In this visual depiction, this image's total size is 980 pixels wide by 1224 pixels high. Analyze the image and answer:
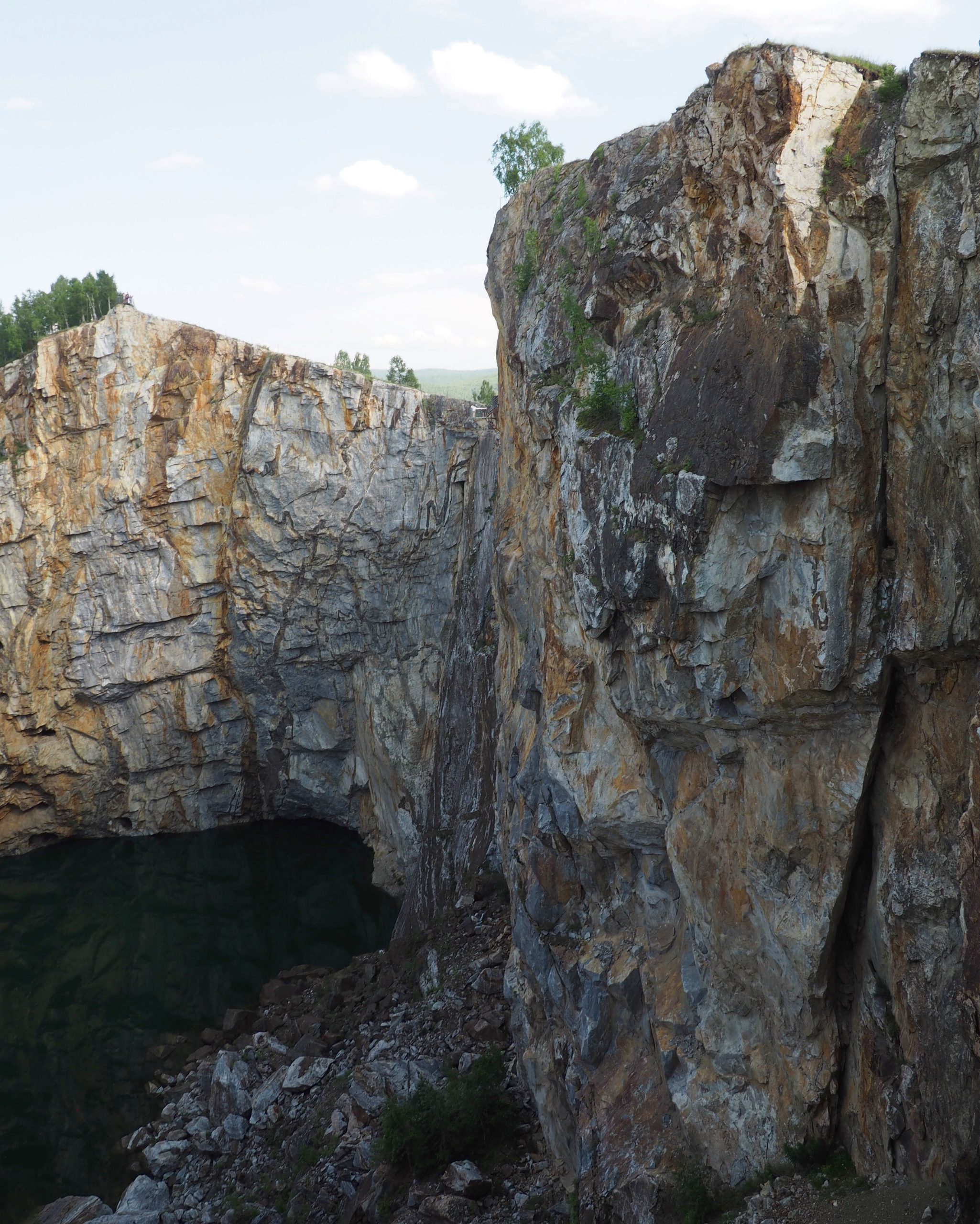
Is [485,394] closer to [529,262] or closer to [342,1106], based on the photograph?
[529,262]

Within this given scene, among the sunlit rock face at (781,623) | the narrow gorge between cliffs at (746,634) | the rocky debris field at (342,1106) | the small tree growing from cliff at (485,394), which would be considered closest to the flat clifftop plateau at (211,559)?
the rocky debris field at (342,1106)

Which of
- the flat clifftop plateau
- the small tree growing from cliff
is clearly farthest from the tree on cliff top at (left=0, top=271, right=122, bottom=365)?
the small tree growing from cliff

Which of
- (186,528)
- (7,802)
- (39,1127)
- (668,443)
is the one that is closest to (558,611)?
(668,443)

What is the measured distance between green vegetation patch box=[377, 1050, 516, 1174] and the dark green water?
A: 25.1ft

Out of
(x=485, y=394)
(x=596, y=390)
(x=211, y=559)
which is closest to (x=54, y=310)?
(x=211, y=559)

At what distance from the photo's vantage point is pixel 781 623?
967cm

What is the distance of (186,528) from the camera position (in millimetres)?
33656

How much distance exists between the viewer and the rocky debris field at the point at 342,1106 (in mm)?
14422

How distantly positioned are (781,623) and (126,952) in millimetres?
25972

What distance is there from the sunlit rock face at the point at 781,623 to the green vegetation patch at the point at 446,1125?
7.34ft

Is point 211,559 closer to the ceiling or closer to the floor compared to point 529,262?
closer to the floor

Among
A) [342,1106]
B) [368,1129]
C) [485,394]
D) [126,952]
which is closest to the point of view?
[368,1129]

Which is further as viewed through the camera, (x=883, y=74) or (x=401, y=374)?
(x=401, y=374)

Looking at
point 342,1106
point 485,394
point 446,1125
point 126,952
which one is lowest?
point 126,952
